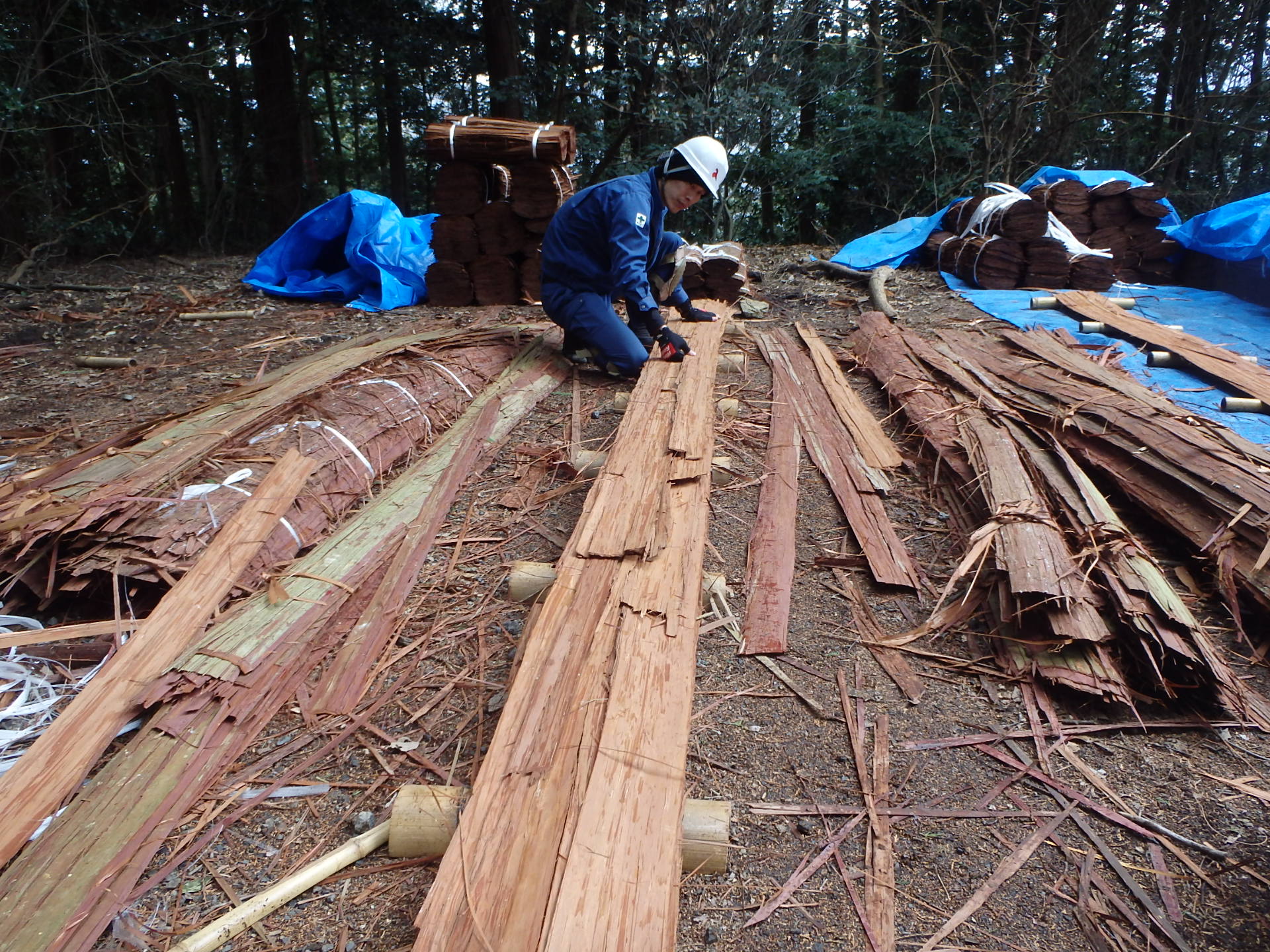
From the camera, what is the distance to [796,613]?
2.80 metres

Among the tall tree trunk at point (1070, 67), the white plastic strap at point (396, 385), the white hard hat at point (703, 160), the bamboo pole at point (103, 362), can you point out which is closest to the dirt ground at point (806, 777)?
the white plastic strap at point (396, 385)

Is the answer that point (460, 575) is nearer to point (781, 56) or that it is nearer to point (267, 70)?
point (781, 56)

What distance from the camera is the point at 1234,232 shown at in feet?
22.3

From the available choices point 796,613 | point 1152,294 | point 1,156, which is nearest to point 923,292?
point 1152,294

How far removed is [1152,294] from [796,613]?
254 inches

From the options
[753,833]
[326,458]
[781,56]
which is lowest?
[753,833]

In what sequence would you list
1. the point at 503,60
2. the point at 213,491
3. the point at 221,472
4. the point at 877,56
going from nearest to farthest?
the point at 213,491, the point at 221,472, the point at 503,60, the point at 877,56

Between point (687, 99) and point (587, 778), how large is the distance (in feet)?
32.6

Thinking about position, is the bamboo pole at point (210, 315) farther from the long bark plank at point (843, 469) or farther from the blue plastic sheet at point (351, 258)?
the long bark plank at point (843, 469)

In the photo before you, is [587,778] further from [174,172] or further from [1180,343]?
[174,172]

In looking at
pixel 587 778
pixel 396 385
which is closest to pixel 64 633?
pixel 587 778

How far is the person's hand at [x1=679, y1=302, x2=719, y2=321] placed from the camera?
5.73 m

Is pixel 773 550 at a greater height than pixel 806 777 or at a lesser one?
greater

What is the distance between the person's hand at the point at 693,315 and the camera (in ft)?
18.8
